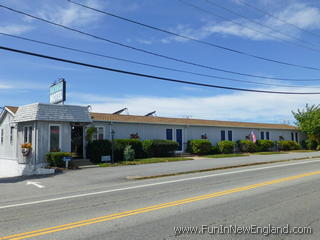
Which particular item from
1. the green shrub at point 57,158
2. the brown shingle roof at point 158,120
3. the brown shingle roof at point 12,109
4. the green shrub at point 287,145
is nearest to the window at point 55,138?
the green shrub at point 57,158

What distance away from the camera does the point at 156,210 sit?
7.06 meters

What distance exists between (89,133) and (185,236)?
1727cm

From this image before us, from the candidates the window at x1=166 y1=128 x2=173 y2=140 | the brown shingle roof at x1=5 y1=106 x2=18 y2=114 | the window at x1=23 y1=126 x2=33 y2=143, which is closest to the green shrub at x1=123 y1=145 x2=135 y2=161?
the window at x1=23 y1=126 x2=33 y2=143

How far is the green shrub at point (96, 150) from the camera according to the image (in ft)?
66.4

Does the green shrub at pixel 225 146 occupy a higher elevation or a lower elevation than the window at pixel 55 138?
lower

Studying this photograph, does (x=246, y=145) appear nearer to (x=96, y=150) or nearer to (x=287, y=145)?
(x=287, y=145)

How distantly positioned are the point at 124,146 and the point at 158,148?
3.27 meters

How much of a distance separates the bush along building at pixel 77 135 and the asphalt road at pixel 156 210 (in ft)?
31.0

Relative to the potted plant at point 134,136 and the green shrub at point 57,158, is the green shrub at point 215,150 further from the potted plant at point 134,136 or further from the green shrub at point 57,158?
the green shrub at point 57,158

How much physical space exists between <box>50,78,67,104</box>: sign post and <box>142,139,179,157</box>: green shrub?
7207 mm

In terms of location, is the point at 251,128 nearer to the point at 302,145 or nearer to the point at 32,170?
the point at 302,145

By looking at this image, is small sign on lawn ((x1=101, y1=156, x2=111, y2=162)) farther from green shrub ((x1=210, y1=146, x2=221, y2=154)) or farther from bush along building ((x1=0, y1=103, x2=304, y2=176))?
green shrub ((x1=210, y1=146, x2=221, y2=154))

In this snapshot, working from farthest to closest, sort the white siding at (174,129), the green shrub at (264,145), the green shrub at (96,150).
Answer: the green shrub at (264,145) → the white siding at (174,129) → the green shrub at (96,150)

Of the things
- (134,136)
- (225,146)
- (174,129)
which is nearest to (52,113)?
(134,136)
